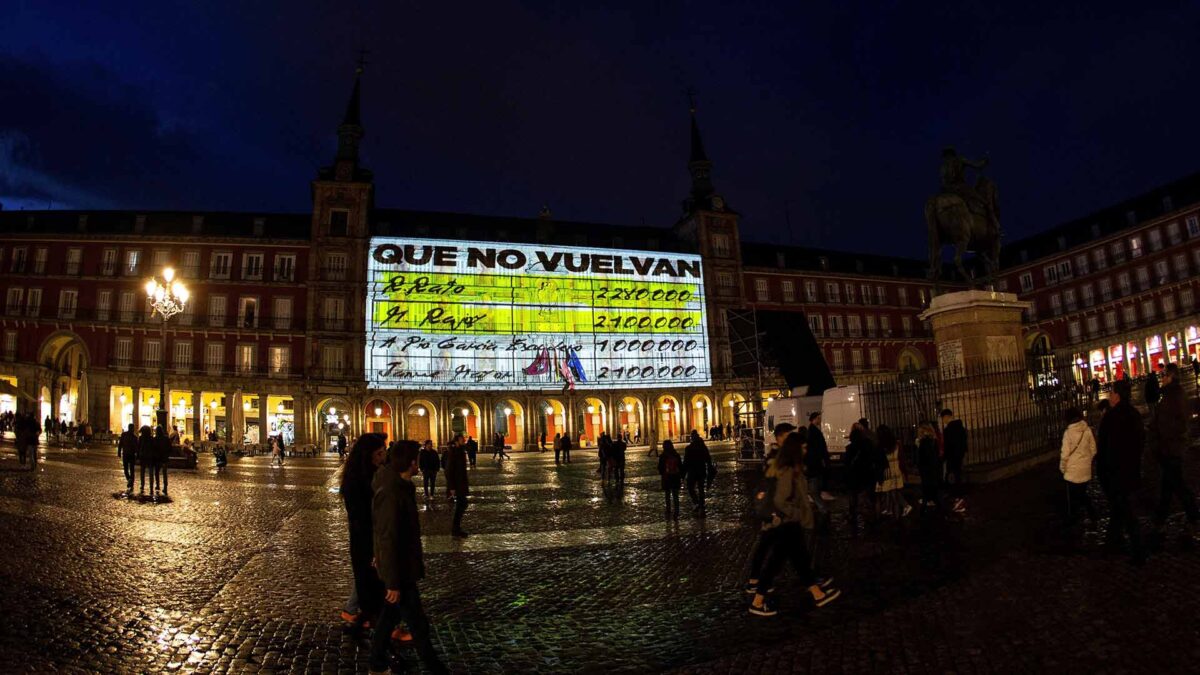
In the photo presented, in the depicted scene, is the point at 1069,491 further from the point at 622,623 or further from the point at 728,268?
the point at 728,268

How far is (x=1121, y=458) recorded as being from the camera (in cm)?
573

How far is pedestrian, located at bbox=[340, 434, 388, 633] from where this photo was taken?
490 centimetres

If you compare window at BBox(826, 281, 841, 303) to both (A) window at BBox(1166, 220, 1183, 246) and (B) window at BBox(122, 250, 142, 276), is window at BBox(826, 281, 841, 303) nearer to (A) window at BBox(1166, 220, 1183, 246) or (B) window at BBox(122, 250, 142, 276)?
(A) window at BBox(1166, 220, 1183, 246)

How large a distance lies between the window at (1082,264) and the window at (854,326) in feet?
53.5

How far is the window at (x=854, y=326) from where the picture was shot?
5347 centimetres

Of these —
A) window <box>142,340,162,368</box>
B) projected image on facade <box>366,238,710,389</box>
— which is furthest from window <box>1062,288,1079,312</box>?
window <box>142,340,162,368</box>

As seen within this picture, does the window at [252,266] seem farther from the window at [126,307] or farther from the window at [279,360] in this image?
the window at [126,307]

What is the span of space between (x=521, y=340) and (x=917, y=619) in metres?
38.6

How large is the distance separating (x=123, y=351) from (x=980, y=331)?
139ft

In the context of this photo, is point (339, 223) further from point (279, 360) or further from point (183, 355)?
point (183, 355)

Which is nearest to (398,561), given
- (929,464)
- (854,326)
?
(929,464)

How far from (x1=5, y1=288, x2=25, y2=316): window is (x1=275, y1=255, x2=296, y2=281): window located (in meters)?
13.1

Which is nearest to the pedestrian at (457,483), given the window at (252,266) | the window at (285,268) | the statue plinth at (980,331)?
the statue plinth at (980,331)

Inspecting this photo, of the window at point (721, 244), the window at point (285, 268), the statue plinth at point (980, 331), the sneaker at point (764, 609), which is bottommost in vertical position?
the sneaker at point (764, 609)
